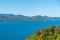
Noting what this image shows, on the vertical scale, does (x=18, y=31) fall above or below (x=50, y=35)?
below

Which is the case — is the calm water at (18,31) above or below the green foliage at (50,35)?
below

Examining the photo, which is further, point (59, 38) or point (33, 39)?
point (33, 39)

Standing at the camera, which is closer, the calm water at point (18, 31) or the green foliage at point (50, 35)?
the green foliage at point (50, 35)

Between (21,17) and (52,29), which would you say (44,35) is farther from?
(21,17)

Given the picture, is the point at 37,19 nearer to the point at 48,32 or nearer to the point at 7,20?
the point at 7,20

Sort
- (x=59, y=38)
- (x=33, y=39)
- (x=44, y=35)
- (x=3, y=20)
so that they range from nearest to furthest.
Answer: (x=59, y=38), (x=44, y=35), (x=33, y=39), (x=3, y=20)

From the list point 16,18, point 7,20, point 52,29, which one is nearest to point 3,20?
point 7,20

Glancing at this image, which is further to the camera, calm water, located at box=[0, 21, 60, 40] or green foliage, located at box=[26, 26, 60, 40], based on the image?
calm water, located at box=[0, 21, 60, 40]

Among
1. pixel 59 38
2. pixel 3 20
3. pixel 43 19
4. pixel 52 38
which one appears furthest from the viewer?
pixel 43 19

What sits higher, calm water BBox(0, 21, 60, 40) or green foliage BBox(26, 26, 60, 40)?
green foliage BBox(26, 26, 60, 40)

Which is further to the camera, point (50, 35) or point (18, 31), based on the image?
point (18, 31)
